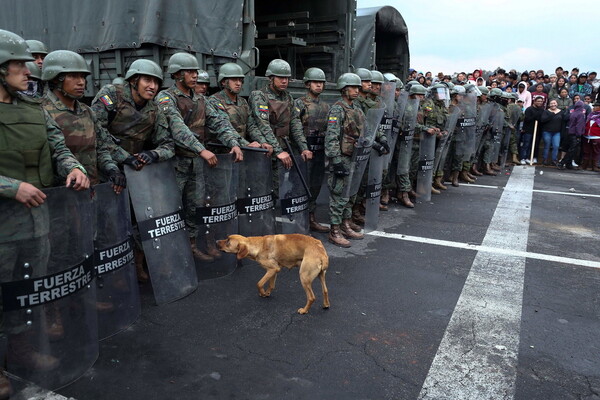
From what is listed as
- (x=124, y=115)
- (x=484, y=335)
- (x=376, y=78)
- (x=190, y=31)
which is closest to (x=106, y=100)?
(x=124, y=115)

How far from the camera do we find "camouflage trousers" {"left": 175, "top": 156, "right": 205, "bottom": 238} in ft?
14.6

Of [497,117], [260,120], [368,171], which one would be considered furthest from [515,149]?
[260,120]

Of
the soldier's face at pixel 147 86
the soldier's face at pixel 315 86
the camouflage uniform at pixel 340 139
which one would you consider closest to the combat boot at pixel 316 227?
the camouflage uniform at pixel 340 139

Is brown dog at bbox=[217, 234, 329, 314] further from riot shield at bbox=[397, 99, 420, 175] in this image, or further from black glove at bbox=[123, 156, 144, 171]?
riot shield at bbox=[397, 99, 420, 175]

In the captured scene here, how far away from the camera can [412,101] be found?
7.37 meters

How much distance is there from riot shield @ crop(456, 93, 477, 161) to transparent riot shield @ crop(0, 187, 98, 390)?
790 centimetres

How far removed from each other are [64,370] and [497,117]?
10.5m

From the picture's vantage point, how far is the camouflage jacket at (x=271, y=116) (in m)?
5.55

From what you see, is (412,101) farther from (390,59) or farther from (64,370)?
(64,370)

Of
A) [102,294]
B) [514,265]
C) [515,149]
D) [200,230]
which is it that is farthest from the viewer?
[515,149]

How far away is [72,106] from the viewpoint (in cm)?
343

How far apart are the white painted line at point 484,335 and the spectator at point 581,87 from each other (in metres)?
10.4

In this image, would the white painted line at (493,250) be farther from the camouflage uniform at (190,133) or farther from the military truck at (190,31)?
the military truck at (190,31)

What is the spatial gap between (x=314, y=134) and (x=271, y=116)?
3.06ft
